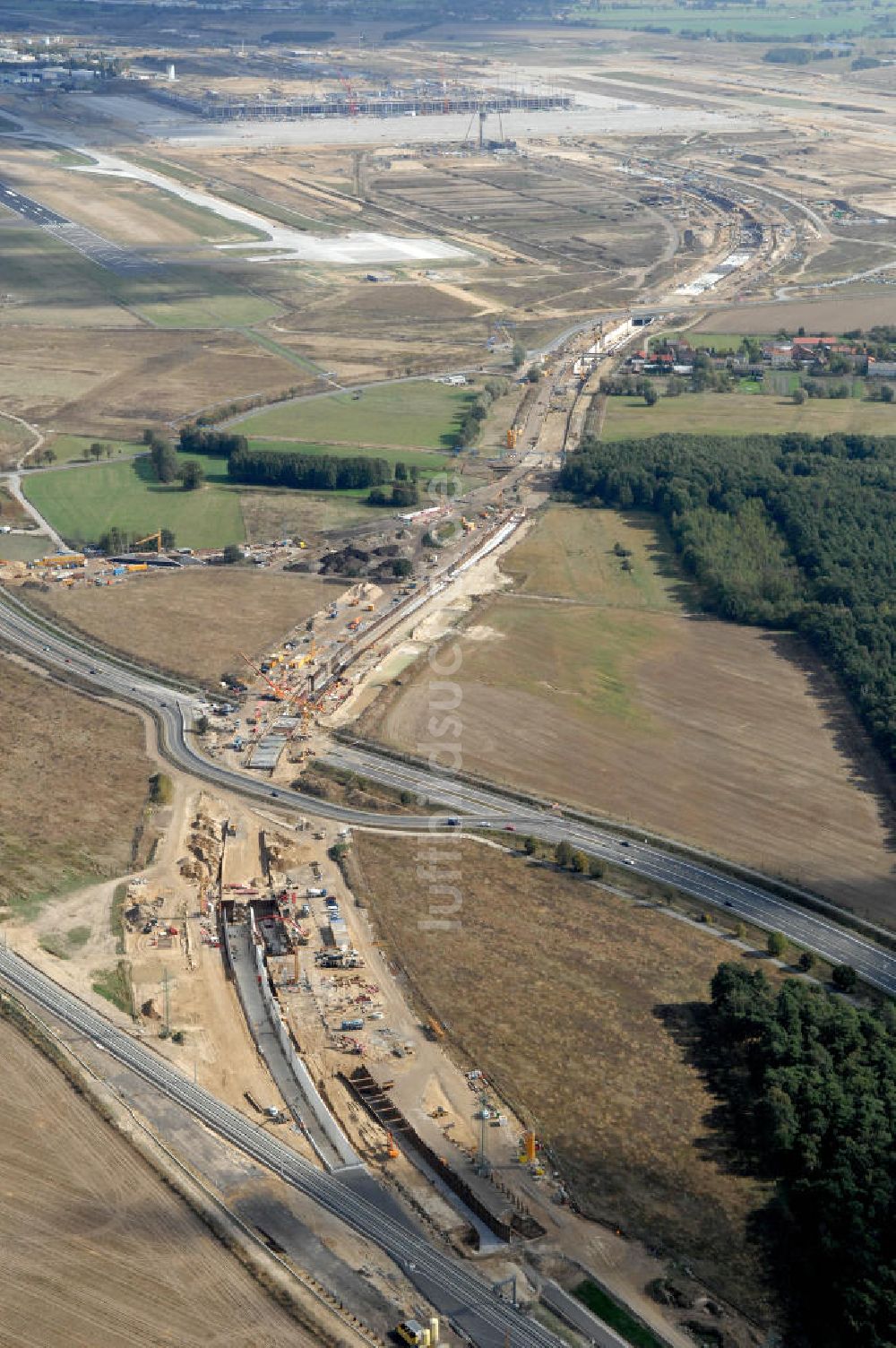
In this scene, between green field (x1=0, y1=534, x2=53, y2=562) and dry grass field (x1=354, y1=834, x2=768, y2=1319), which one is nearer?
dry grass field (x1=354, y1=834, x2=768, y2=1319)

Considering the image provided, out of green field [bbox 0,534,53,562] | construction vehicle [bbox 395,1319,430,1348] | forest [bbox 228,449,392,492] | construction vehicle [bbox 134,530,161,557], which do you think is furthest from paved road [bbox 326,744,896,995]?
forest [bbox 228,449,392,492]

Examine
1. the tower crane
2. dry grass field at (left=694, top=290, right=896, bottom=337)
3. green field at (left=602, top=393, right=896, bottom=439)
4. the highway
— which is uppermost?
dry grass field at (left=694, top=290, right=896, bottom=337)

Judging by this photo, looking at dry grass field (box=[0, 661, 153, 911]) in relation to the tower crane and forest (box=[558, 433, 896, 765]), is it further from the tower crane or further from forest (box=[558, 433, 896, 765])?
forest (box=[558, 433, 896, 765])

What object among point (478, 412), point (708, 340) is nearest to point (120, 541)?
point (478, 412)

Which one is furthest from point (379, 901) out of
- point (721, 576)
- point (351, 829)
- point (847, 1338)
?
point (721, 576)

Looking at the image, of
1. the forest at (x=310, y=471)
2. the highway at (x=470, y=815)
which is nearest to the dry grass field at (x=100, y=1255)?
the highway at (x=470, y=815)

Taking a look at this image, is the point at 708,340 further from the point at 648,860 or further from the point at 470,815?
the point at 648,860
